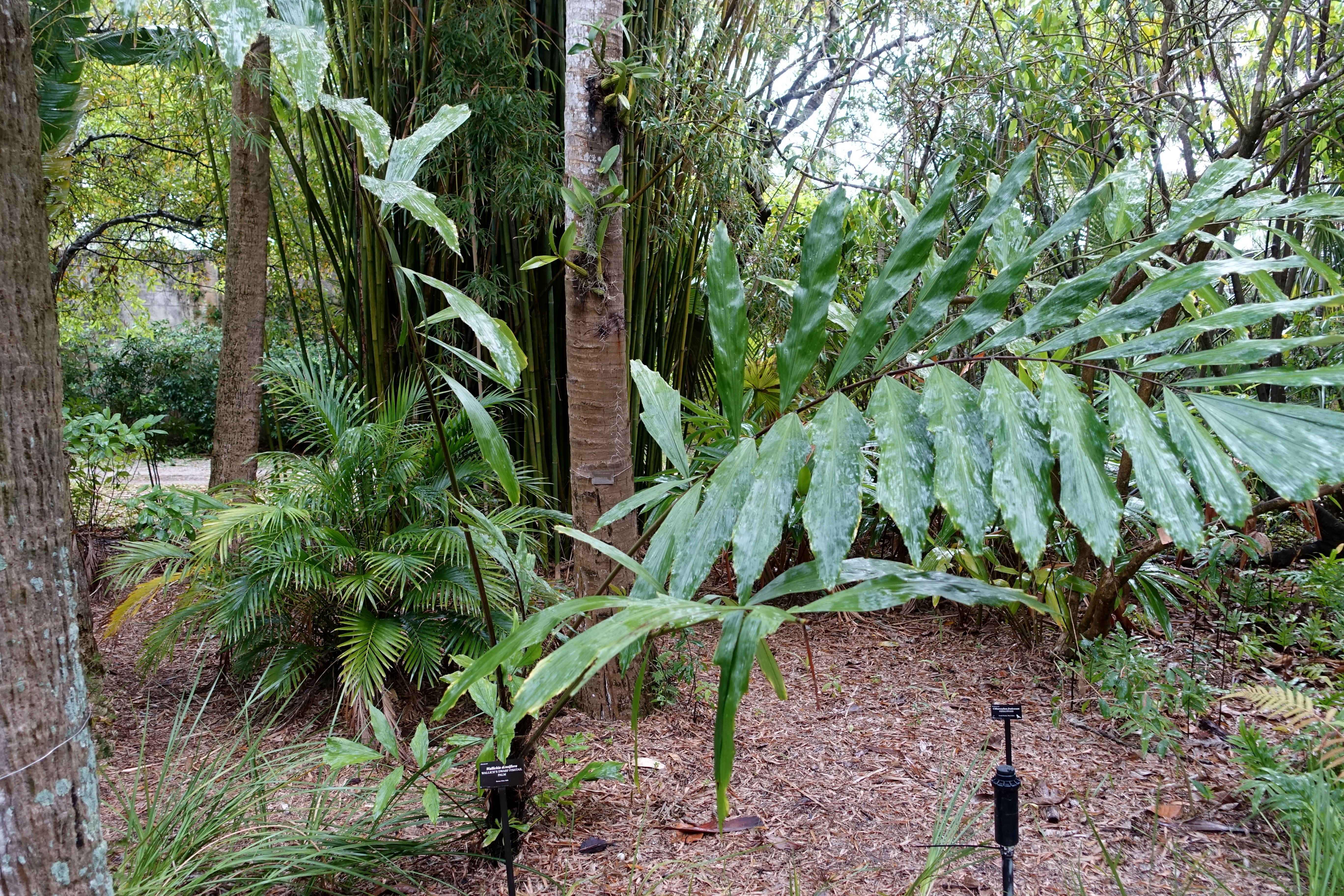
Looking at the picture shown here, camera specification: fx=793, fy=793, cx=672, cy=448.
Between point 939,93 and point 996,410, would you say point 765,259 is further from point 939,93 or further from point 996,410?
point 996,410

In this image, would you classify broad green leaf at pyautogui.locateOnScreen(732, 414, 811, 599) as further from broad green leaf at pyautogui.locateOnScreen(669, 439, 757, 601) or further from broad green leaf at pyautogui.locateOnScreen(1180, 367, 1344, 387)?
broad green leaf at pyautogui.locateOnScreen(1180, 367, 1344, 387)

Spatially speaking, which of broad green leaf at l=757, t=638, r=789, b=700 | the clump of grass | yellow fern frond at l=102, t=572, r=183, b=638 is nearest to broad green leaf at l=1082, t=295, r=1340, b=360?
broad green leaf at l=757, t=638, r=789, b=700

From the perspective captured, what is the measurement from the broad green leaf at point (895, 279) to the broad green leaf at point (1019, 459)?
99 millimetres

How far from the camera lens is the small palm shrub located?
1.93m

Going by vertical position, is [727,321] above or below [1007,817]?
above

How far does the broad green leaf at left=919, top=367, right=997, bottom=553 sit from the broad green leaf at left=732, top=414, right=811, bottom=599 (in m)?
0.10

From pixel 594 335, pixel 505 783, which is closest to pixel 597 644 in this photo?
pixel 505 783

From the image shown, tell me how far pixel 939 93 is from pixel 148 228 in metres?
5.32

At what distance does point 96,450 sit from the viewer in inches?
130

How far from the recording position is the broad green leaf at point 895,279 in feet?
2.16

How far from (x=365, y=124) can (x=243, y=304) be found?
2978 mm

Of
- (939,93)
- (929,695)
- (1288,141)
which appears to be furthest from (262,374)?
(1288,141)

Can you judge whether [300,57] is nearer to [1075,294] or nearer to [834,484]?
[834,484]

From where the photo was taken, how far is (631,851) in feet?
4.63
